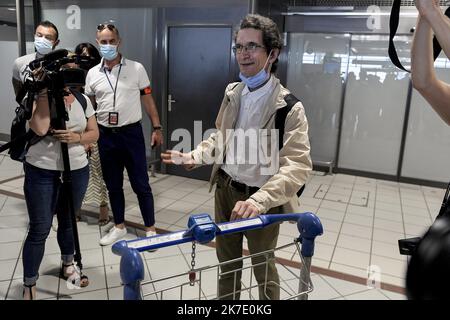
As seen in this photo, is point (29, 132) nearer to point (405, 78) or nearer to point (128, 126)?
point (128, 126)

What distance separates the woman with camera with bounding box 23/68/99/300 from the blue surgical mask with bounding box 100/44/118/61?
2.64 ft

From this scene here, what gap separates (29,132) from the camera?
2035 mm

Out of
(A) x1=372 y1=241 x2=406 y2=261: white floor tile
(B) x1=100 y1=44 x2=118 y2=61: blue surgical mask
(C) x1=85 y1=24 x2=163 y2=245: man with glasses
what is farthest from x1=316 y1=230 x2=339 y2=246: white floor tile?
(B) x1=100 y1=44 x2=118 y2=61: blue surgical mask

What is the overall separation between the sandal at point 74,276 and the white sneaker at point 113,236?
546mm

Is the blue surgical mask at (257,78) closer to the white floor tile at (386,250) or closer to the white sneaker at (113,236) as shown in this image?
the white sneaker at (113,236)

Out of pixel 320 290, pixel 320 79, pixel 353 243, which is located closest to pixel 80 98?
pixel 320 290

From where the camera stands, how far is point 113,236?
3.12m

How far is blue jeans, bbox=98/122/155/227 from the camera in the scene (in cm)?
295

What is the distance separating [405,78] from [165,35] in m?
3.30

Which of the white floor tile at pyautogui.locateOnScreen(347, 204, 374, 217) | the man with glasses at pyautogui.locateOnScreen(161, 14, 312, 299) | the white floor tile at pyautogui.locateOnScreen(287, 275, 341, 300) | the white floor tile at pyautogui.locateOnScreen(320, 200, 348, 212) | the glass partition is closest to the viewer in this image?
the man with glasses at pyautogui.locateOnScreen(161, 14, 312, 299)

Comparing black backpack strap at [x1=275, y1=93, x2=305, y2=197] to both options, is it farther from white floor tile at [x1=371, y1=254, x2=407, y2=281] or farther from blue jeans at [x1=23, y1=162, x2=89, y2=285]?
white floor tile at [x1=371, y1=254, x2=407, y2=281]

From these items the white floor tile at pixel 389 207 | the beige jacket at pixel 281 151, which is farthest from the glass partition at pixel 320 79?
the beige jacket at pixel 281 151
